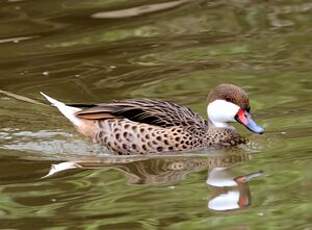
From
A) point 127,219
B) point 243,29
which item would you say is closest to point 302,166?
point 127,219

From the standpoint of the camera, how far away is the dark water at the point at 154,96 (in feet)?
26.5

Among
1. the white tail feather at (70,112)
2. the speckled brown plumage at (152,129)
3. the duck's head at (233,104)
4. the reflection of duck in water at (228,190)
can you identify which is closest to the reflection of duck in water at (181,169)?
the reflection of duck in water at (228,190)

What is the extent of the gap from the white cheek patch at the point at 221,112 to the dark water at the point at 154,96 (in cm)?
30

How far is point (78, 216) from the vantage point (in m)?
8.00

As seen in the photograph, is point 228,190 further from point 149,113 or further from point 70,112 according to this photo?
point 70,112

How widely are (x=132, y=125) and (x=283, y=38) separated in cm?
373

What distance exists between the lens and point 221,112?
10148 millimetres

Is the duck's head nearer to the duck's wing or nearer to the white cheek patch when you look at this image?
the white cheek patch

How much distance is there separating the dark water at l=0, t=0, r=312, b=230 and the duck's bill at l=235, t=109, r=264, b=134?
0.59 ft

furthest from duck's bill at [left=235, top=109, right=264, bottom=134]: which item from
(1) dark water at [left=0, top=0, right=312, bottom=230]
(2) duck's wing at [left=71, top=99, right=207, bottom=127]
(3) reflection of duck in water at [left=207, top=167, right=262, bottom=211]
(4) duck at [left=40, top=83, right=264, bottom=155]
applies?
(3) reflection of duck in water at [left=207, top=167, right=262, bottom=211]

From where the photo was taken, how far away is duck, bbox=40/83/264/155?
9945mm

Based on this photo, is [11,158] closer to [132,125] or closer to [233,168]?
[132,125]

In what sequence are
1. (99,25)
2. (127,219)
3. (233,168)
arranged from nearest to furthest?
(127,219), (233,168), (99,25)

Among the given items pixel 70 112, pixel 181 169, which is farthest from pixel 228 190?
pixel 70 112
